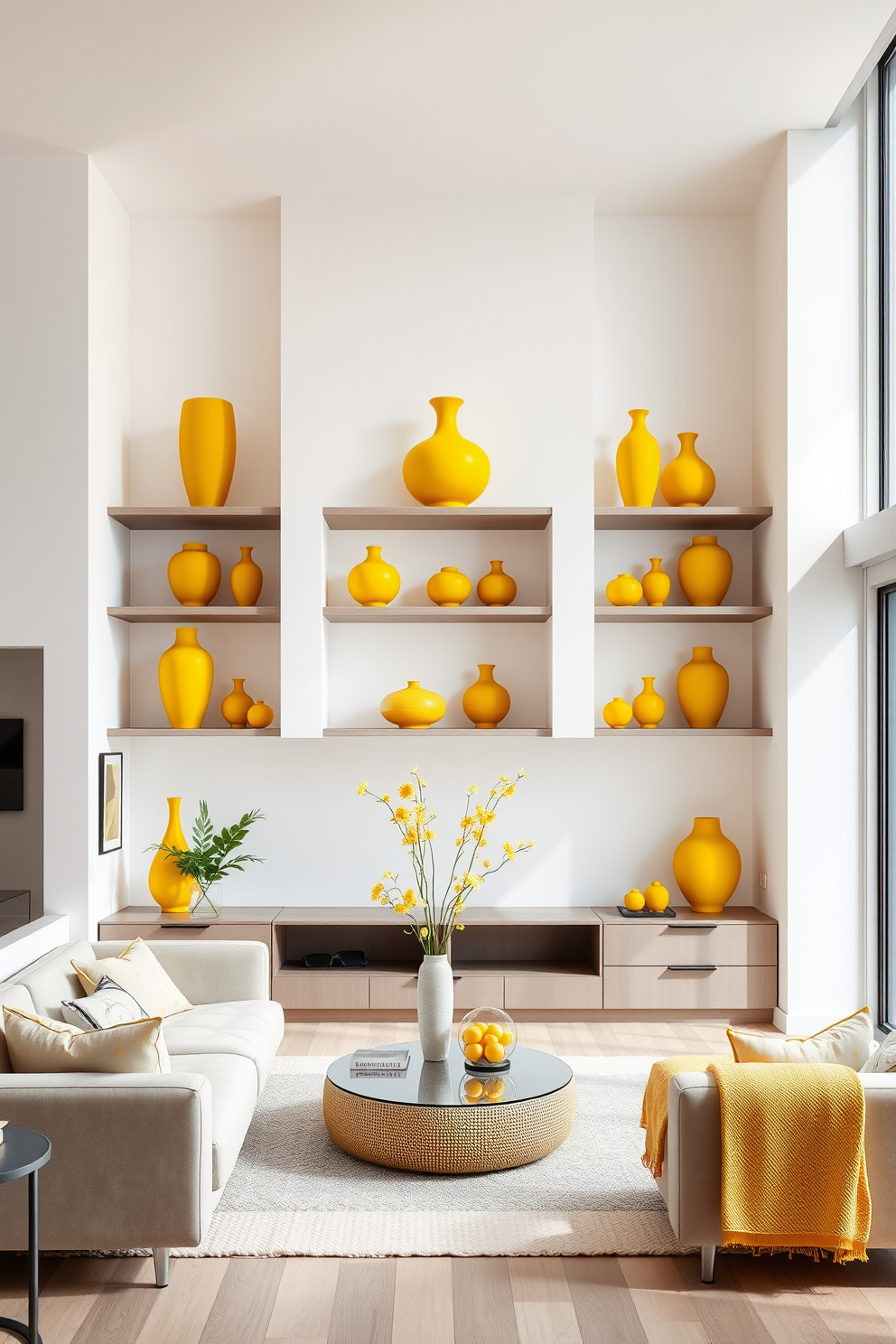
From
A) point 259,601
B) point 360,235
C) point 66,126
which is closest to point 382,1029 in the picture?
point 259,601

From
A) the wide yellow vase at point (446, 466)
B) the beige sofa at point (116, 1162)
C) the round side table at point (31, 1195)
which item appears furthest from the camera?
the wide yellow vase at point (446, 466)

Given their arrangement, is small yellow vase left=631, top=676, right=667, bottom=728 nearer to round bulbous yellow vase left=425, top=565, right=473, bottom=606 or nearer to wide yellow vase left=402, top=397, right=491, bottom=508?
round bulbous yellow vase left=425, top=565, right=473, bottom=606

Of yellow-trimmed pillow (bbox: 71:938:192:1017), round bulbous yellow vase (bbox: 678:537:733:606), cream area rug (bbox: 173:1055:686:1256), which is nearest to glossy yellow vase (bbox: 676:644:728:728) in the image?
round bulbous yellow vase (bbox: 678:537:733:606)

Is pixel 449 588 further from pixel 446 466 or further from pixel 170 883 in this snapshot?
pixel 170 883

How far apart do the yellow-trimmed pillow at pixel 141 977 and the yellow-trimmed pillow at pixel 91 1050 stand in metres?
0.75

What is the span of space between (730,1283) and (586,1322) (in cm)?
42

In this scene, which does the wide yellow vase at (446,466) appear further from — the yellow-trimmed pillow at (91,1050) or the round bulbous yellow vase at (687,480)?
the yellow-trimmed pillow at (91,1050)

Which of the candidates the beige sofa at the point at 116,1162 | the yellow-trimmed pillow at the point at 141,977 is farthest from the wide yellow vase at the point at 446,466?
the beige sofa at the point at 116,1162

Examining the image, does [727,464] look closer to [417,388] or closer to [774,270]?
[774,270]

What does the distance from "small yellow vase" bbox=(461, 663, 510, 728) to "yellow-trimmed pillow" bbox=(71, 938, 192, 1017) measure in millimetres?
1932

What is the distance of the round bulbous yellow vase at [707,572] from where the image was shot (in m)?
5.40

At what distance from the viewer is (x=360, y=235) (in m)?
5.45

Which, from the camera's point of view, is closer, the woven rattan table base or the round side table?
the round side table

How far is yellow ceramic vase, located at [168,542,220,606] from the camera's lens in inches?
211
